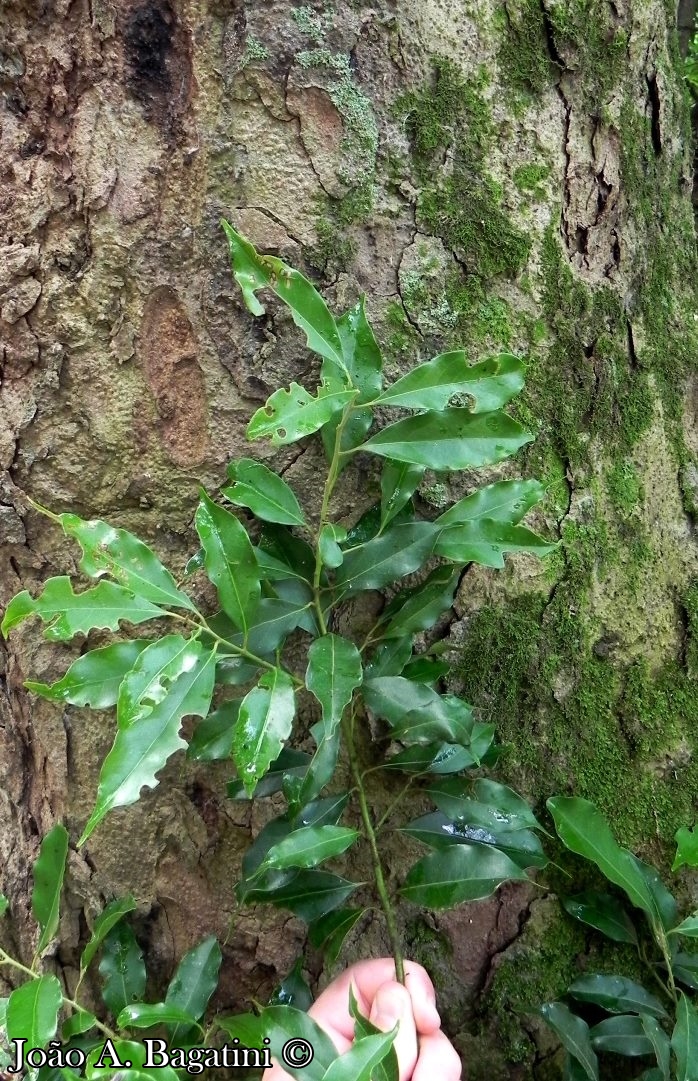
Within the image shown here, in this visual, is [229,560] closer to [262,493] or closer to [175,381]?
[262,493]

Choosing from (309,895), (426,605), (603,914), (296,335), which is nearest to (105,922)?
(309,895)

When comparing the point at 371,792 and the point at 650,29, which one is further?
the point at 650,29

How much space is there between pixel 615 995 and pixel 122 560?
90 centimetres

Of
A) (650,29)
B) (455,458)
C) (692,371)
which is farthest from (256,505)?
(650,29)

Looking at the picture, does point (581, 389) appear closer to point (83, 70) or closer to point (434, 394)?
point (434, 394)

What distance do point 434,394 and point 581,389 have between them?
0.38m

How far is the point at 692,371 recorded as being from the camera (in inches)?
52.1

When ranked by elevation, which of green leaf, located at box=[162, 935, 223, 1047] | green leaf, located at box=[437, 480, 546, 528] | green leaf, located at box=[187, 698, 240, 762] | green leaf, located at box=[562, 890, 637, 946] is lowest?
green leaf, located at box=[562, 890, 637, 946]

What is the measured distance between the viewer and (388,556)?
3.07 feet

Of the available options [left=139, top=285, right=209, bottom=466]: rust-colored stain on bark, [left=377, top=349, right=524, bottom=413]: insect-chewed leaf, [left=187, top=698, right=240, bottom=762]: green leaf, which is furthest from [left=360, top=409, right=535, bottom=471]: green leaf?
[left=187, top=698, right=240, bottom=762]: green leaf

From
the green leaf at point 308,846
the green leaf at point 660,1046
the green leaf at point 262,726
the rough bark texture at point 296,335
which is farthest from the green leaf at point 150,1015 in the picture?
the green leaf at point 660,1046

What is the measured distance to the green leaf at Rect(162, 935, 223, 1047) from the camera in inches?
37.4

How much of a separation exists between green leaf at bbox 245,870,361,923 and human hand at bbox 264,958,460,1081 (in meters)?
0.08

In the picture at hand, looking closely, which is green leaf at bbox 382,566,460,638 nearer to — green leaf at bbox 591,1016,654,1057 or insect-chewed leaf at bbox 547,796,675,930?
insect-chewed leaf at bbox 547,796,675,930
